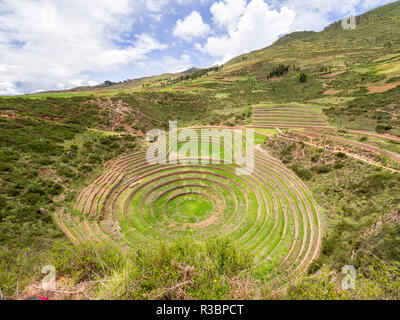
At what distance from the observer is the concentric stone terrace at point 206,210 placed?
1484cm

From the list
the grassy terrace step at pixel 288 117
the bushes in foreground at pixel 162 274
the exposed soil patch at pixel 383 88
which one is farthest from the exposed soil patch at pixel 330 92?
the bushes in foreground at pixel 162 274

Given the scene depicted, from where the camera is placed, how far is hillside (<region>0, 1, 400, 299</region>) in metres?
7.73

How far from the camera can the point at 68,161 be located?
2322 cm

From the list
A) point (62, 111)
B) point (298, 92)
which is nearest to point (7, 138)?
point (62, 111)

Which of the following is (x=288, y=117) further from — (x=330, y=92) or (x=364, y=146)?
(x=364, y=146)

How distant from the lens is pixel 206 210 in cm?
2192

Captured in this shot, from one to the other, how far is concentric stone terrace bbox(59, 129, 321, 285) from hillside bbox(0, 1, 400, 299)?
139mm

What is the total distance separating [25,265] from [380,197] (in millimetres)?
25265

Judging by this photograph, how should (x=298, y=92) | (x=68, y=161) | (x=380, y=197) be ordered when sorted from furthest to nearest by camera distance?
(x=298, y=92), (x=68, y=161), (x=380, y=197)

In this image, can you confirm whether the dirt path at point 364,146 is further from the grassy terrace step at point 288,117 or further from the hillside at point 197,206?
the grassy terrace step at point 288,117

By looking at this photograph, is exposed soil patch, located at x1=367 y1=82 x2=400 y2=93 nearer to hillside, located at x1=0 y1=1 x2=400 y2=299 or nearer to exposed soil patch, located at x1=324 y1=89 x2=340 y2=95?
hillside, located at x1=0 y1=1 x2=400 y2=299

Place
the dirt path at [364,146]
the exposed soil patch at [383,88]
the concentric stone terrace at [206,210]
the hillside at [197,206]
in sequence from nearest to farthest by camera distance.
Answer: the hillside at [197,206], the concentric stone terrace at [206,210], the dirt path at [364,146], the exposed soil patch at [383,88]

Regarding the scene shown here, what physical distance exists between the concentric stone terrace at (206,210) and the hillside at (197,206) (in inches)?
5.5
